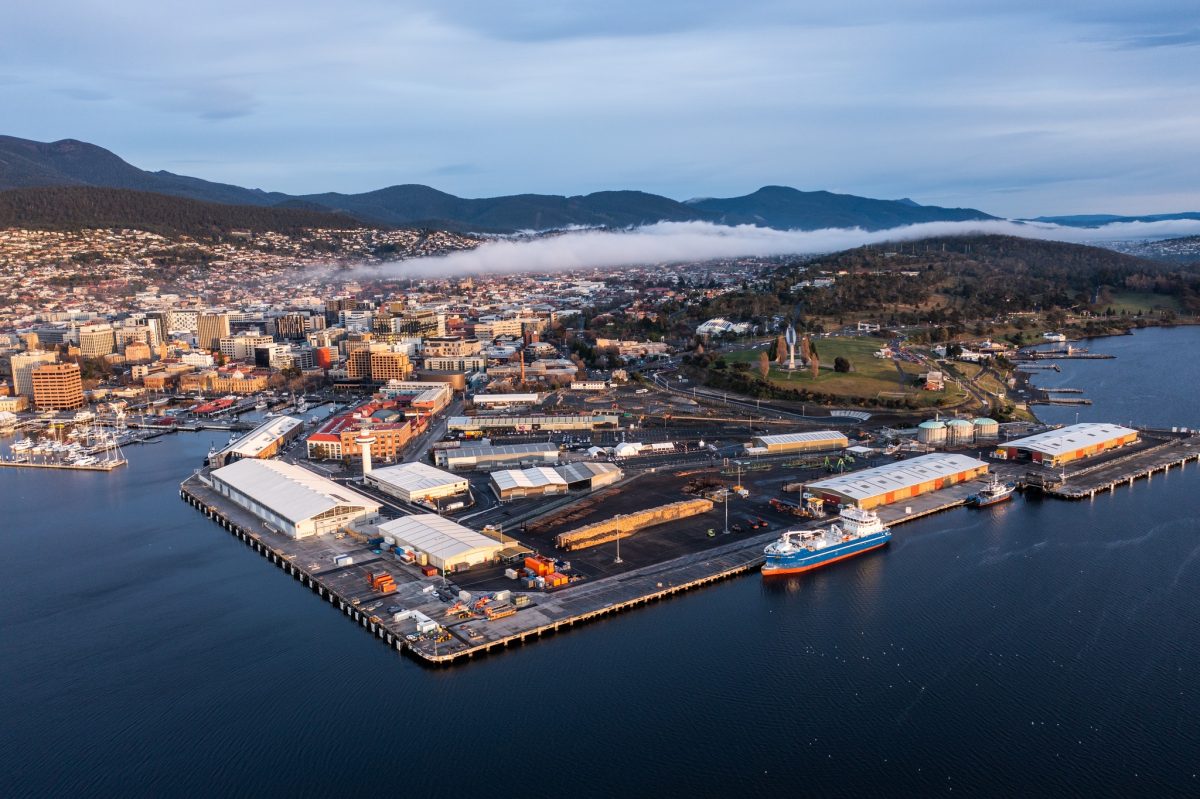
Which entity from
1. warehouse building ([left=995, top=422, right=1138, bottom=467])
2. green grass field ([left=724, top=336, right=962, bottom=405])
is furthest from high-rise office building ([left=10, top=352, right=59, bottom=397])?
warehouse building ([left=995, top=422, right=1138, bottom=467])

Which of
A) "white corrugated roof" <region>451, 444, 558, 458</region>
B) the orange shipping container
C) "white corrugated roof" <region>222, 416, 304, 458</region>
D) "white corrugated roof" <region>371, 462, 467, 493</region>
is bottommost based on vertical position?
the orange shipping container

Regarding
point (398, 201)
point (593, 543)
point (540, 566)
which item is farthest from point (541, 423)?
point (398, 201)

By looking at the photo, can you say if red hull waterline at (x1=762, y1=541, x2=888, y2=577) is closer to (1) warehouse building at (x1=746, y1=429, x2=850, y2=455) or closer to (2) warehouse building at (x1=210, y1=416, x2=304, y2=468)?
(1) warehouse building at (x1=746, y1=429, x2=850, y2=455)

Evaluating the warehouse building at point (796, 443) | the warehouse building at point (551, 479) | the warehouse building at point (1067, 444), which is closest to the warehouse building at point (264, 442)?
the warehouse building at point (551, 479)

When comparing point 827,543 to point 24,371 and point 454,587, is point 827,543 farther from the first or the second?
point 24,371

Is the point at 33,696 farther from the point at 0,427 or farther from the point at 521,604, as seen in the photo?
the point at 0,427

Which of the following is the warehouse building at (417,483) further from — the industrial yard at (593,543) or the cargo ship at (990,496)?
the cargo ship at (990,496)
